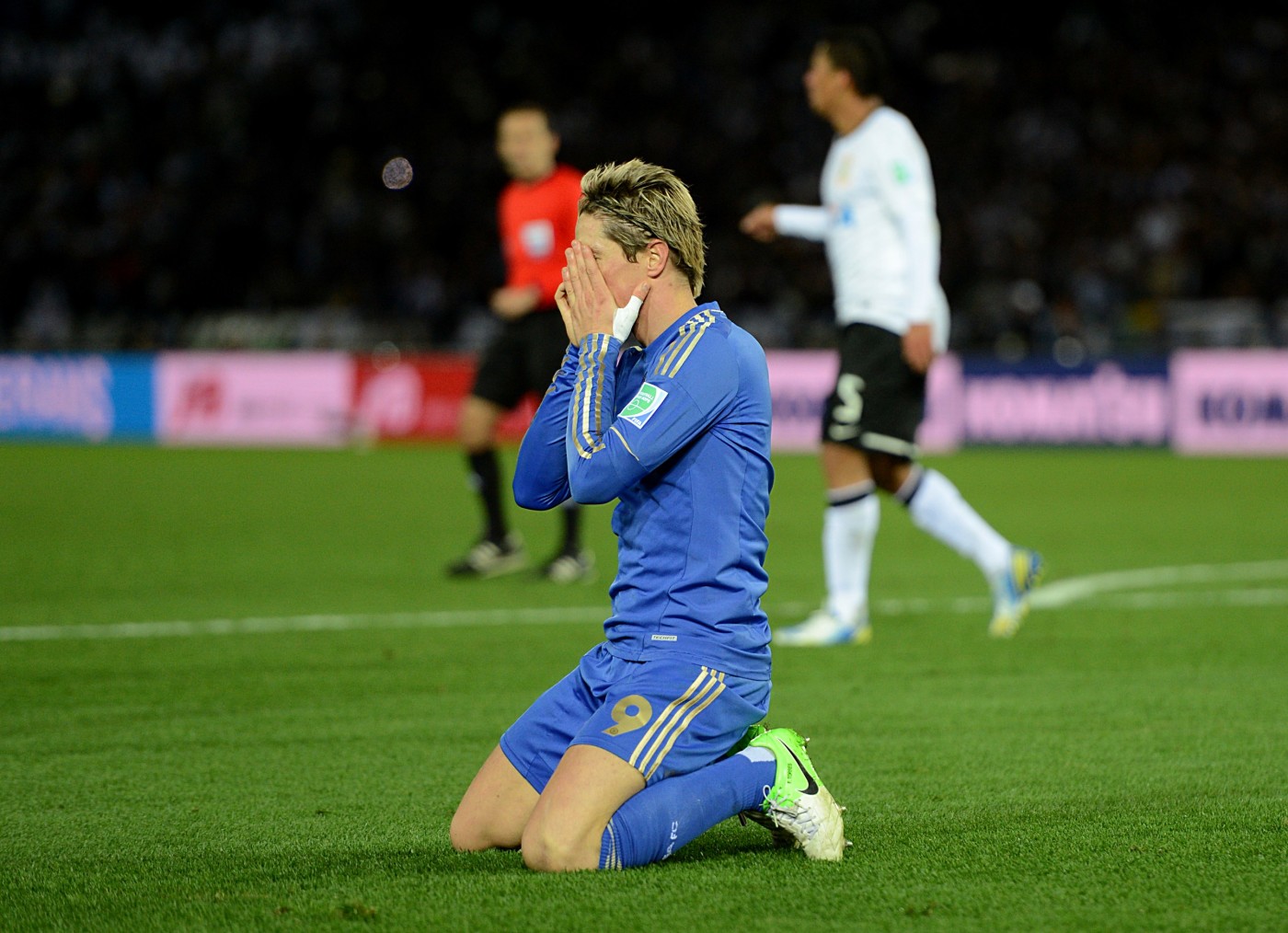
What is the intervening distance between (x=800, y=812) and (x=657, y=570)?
1.86 feet

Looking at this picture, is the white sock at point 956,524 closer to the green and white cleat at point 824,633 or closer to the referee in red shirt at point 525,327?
the green and white cleat at point 824,633

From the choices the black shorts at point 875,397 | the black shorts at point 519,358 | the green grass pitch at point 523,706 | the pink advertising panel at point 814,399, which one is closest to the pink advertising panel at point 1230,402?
the pink advertising panel at point 814,399

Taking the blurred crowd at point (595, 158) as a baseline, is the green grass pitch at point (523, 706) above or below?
below

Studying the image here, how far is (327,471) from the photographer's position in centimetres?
1647

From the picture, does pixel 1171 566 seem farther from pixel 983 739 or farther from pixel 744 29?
pixel 744 29

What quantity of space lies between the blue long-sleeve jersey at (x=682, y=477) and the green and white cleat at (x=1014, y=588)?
3.38 metres

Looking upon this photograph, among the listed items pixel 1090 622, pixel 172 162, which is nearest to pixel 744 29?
pixel 172 162

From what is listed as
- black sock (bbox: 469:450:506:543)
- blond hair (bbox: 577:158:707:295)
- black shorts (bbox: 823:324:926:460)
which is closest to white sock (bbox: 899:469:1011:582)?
black shorts (bbox: 823:324:926:460)

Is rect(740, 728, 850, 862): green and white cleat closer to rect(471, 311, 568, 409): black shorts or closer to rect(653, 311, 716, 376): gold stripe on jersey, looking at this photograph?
rect(653, 311, 716, 376): gold stripe on jersey

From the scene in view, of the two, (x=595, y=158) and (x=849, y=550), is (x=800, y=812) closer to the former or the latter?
(x=849, y=550)

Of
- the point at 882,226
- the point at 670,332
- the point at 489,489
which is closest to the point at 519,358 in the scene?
the point at 489,489

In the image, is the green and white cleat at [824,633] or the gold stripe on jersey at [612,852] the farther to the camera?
the green and white cleat at [824,633]

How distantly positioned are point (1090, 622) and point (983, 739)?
2542mm

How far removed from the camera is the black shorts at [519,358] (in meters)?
8.60
